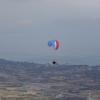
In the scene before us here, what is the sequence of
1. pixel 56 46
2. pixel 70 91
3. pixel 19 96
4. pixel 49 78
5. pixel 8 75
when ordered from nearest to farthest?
1. pixel 56 46
2. pixel 19 96
3. pixel 70 91
4. pixel 49 78
5. pixel 8 75

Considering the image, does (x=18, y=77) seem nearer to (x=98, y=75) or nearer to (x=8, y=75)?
(x=8, y=75)

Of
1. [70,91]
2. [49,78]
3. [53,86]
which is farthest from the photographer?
[49,78]

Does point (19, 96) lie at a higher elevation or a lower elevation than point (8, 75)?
lower

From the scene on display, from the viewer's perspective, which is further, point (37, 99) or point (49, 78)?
point (49, 78)

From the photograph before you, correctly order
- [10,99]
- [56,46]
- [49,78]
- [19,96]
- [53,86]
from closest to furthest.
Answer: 1. [56,46]
2. [10,99]
3. [19,96]
4. [53,86]
5. [49,78]

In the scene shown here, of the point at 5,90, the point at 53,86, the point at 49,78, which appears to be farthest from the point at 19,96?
the point at 49,78

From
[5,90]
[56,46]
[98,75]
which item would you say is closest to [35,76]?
[98,75]

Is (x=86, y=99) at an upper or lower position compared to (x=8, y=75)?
lower

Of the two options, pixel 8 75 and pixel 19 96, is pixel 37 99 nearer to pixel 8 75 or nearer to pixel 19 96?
pixel 19 96

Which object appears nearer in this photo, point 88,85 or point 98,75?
point 88,85

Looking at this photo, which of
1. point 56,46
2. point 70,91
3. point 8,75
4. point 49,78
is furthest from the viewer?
point 8,75
